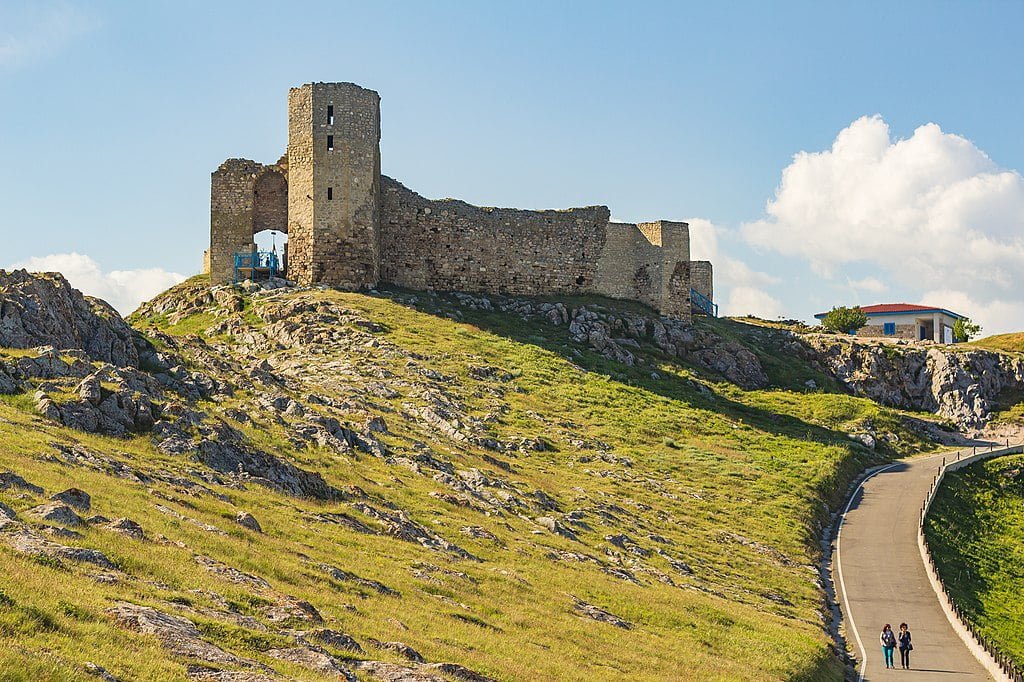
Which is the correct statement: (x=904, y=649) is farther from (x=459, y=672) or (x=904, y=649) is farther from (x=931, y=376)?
(x=931, y=376)

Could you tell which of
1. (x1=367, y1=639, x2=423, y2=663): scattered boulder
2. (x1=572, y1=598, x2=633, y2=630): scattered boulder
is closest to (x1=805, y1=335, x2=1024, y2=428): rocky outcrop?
(x1=572, y1=598, x2=633, y2=630): scattered boulder

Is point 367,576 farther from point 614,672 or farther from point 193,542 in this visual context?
point 614,672

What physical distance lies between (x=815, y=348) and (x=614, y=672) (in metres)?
48.4

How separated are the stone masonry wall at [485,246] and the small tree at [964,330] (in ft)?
121

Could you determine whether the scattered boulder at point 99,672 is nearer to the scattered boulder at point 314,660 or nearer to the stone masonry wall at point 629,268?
the scattered boulder at point 314,660

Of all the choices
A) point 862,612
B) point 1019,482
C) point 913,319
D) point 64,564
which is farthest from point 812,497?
point 913,319

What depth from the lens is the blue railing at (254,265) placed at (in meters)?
53.4

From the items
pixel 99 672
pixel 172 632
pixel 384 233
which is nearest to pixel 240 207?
pixel 384 233

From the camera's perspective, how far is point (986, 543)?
39.3m

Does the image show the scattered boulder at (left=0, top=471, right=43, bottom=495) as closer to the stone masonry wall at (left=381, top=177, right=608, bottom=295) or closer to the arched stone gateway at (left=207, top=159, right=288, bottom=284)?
the arched stone gateway at (left=207, top=159, right=288, bottom=284)

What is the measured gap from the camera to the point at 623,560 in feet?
89.1

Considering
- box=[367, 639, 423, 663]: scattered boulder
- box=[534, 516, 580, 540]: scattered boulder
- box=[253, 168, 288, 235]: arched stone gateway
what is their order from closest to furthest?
1. box=[367, 639, 423, 663]: scattered boulder
2. box=[534, 516, 580, 540]: scattered boulder
3. box=[253, 168, 288, 235]: arched stone gateway

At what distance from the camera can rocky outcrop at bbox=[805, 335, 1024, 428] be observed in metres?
56.7

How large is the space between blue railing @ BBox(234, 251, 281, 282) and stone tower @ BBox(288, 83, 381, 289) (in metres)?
1.83
